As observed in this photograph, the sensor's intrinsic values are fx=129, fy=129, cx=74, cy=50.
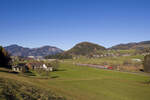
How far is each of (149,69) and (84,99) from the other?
97.1 metres

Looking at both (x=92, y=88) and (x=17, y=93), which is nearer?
(x=17, y=93)

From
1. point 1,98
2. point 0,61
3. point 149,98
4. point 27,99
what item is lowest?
Answer: point 149,98

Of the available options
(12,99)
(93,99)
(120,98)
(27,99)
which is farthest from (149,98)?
(12,99)

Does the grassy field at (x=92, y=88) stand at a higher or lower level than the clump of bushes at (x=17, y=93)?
lower

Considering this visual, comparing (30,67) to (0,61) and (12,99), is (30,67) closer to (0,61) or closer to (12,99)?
(0,61)

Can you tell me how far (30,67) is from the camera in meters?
120

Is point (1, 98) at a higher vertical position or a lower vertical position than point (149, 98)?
higher

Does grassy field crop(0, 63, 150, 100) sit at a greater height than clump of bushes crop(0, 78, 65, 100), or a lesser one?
lesser

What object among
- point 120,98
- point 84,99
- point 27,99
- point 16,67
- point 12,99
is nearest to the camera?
point 12,99

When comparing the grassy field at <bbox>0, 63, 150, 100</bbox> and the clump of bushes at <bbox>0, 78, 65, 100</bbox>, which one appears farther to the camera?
the grassy field at <bbox>0, 63, 150, 100</bbox>

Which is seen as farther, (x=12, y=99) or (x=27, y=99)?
(x=27, y=99)

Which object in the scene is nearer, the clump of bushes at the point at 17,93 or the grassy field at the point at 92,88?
the clump of bushes at the point at 17,93

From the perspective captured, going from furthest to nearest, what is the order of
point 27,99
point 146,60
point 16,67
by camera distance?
point 146,60 < point 16,67 < point 27,99

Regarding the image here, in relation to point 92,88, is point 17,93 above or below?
above
